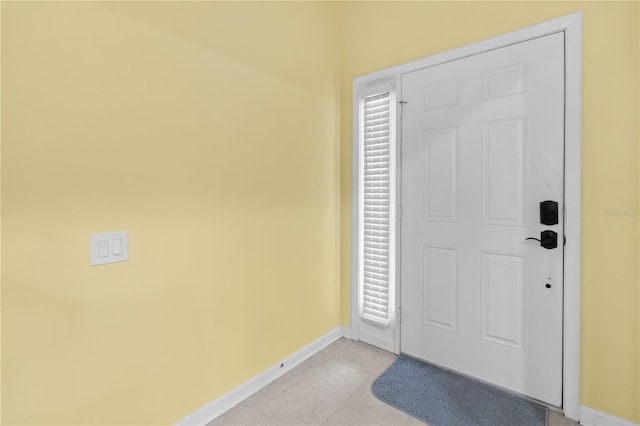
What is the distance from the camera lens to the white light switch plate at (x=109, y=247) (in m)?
1.32

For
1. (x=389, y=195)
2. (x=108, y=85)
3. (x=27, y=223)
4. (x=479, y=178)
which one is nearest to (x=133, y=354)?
(x=27, y=223)

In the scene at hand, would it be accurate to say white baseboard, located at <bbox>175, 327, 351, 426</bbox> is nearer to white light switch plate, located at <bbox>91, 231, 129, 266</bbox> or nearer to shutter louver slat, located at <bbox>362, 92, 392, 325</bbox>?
shutter louver slat, located at <bbox>362, 92, 392, 325</bbox>

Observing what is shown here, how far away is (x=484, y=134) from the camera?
1.94m

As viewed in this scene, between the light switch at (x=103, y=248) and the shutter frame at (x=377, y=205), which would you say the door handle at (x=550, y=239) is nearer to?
the shutter frame at (x=377, y=205)

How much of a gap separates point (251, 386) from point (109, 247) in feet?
3.92

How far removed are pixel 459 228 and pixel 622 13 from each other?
1.33 metres

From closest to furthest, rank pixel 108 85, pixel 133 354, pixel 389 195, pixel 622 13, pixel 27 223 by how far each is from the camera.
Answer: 1. pixel 27 223
2. pixel 108 85
3. pixel 133 354
4. pixel 622 13
5. pixel 389 195

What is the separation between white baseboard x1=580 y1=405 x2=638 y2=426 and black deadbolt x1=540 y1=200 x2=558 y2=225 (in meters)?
1.00

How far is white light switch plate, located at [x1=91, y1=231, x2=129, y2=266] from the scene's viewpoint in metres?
1.32

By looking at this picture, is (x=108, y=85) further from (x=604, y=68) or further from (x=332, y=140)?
(x=604, y=68)

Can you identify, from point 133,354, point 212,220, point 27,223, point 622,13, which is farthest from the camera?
point 212,220

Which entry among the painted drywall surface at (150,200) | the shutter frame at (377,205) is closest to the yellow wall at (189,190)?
the painted drywall surface at (150,200)

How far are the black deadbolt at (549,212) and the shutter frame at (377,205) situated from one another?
0.92m

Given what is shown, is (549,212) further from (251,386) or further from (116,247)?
(116,247)
